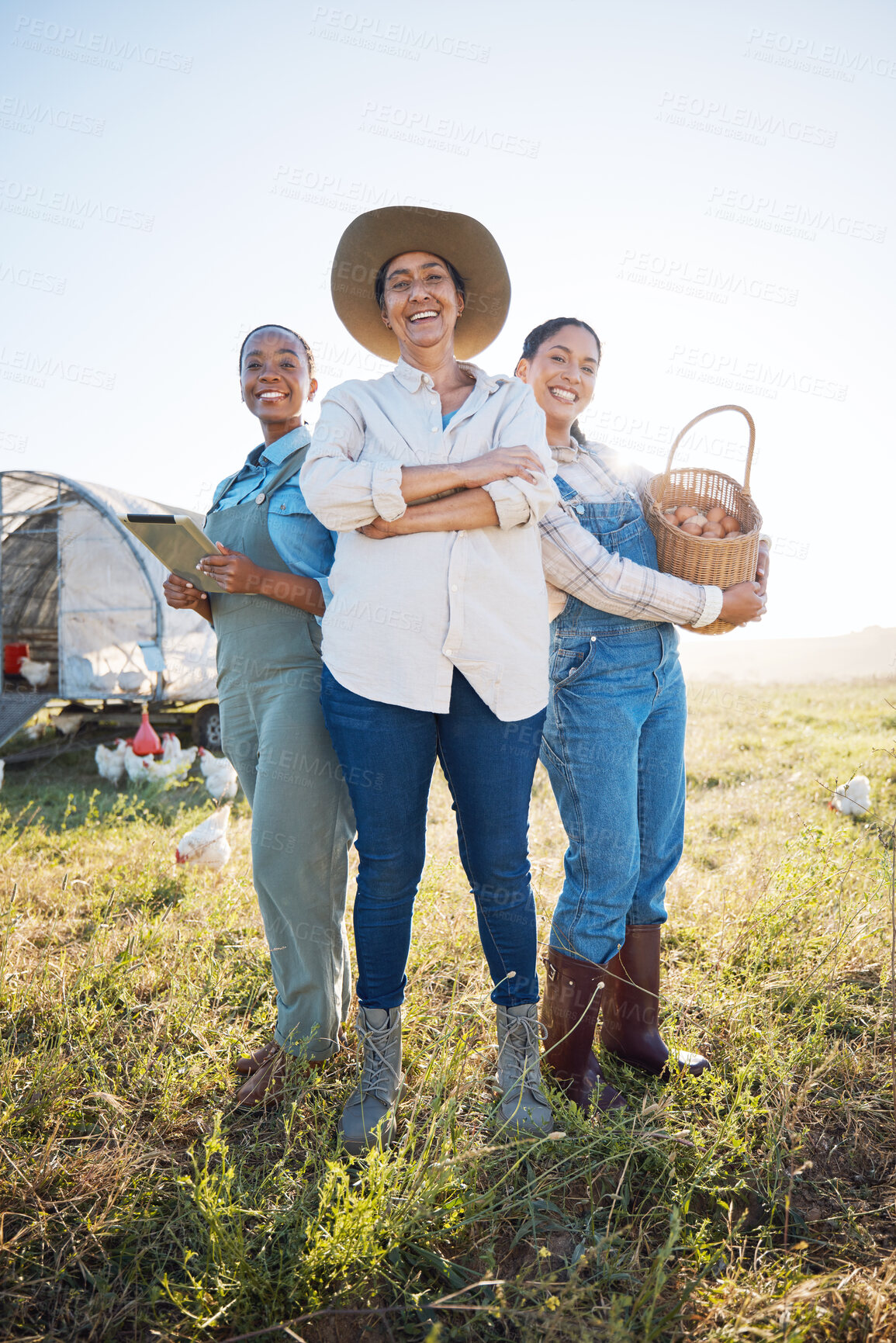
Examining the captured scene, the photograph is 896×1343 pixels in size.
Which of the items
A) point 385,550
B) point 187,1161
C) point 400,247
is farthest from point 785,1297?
point 400,247

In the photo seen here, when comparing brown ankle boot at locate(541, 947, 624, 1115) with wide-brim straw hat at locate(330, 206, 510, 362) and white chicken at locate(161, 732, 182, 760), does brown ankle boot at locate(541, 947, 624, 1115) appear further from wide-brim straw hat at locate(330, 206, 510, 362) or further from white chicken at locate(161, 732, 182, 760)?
white chicken at locate(161, 732, 182, 760)

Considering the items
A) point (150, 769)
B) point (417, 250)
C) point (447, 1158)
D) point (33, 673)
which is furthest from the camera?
point (33, 673)

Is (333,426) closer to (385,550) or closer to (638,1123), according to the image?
(385,550)

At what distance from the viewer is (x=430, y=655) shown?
6.16 ft

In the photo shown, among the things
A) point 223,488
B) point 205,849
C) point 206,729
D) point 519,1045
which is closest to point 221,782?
point 205,849

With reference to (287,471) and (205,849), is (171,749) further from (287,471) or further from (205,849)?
(287,471)

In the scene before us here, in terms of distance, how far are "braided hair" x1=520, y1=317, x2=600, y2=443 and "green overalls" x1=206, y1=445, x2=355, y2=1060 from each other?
2.85 feet

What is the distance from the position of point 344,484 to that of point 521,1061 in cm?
165

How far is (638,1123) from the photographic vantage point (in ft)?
6.68

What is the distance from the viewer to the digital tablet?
6.70 feet

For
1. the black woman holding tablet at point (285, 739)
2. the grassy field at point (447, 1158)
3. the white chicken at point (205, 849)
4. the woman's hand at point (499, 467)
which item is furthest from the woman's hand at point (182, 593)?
the white chicken at point (205, 849)

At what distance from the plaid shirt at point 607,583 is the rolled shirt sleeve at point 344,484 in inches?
21.3

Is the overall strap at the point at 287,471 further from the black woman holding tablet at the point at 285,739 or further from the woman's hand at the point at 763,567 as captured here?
the woman's hand at the point at 763,567

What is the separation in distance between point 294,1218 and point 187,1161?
17.7 inches
